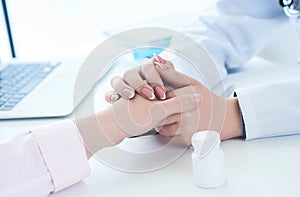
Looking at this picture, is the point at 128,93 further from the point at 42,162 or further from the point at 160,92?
the point at 42,162

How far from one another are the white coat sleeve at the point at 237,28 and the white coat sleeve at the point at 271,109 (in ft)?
0.83

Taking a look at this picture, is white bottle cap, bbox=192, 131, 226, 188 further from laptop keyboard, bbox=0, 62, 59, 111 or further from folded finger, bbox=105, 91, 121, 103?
laptop keyboard, bbox=0, 62, 59, 111

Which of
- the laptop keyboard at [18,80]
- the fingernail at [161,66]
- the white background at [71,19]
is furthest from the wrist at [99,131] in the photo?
the white background at [71,19]

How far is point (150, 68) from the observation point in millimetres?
708

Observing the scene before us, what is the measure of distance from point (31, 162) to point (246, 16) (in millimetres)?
622

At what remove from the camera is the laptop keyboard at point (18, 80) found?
2.99ft

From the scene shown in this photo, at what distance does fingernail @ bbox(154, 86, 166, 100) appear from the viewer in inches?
27.0

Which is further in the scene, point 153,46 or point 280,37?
point 280,37

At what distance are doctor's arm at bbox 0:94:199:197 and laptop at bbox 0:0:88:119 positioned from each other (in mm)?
181

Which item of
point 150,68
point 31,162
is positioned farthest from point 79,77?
point 31,162

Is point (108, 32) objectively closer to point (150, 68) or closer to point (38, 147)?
point (150, 68)

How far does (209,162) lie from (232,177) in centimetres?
4

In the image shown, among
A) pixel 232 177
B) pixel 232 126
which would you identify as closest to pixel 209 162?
pixel 232 177

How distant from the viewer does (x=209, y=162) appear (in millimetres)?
551
